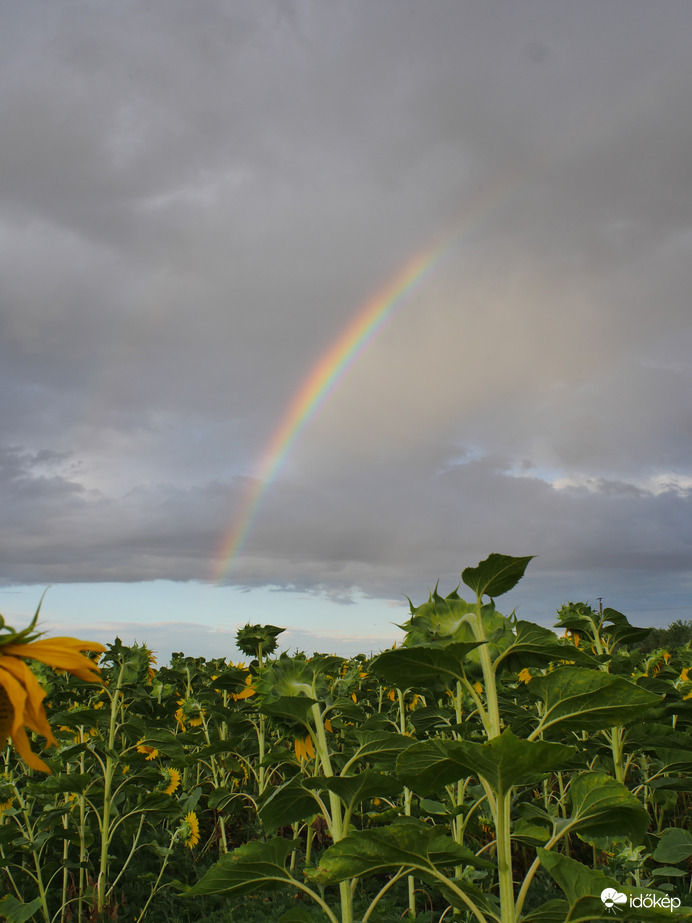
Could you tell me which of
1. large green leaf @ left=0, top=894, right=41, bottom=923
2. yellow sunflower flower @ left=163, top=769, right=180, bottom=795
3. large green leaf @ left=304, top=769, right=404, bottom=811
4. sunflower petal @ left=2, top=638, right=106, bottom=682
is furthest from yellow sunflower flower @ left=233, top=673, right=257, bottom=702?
sunflower petal @ left=2, top=638, right=106, bottom=682

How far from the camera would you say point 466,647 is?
6.72 ft

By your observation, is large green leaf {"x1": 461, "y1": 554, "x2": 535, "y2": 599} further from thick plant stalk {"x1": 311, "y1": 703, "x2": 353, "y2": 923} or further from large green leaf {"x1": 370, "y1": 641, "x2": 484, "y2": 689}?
thick plant stalk {"x1": 311, "y1": 703, "x2": 353, "y2": 923}

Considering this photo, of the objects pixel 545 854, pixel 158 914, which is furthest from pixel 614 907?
pixel 158 914

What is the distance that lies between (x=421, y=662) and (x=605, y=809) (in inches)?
28.2

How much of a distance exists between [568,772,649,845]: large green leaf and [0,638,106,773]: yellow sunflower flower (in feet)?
5.53

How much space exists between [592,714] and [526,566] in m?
0.48

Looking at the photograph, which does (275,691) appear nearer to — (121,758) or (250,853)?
(250,853)

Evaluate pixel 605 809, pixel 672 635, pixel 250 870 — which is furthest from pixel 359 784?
pixel 672 635

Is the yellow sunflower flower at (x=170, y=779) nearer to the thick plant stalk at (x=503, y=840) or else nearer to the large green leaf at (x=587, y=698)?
the thick plant stalk at (x=503, y=840)

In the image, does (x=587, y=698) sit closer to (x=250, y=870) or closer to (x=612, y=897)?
(x=612, y=897)

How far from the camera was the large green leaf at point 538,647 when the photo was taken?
2137mm

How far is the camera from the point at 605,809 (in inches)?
83.3

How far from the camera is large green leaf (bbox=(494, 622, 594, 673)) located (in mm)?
2137

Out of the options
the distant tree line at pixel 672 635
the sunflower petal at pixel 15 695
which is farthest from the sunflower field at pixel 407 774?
the distant tree line at pixel 672 635
